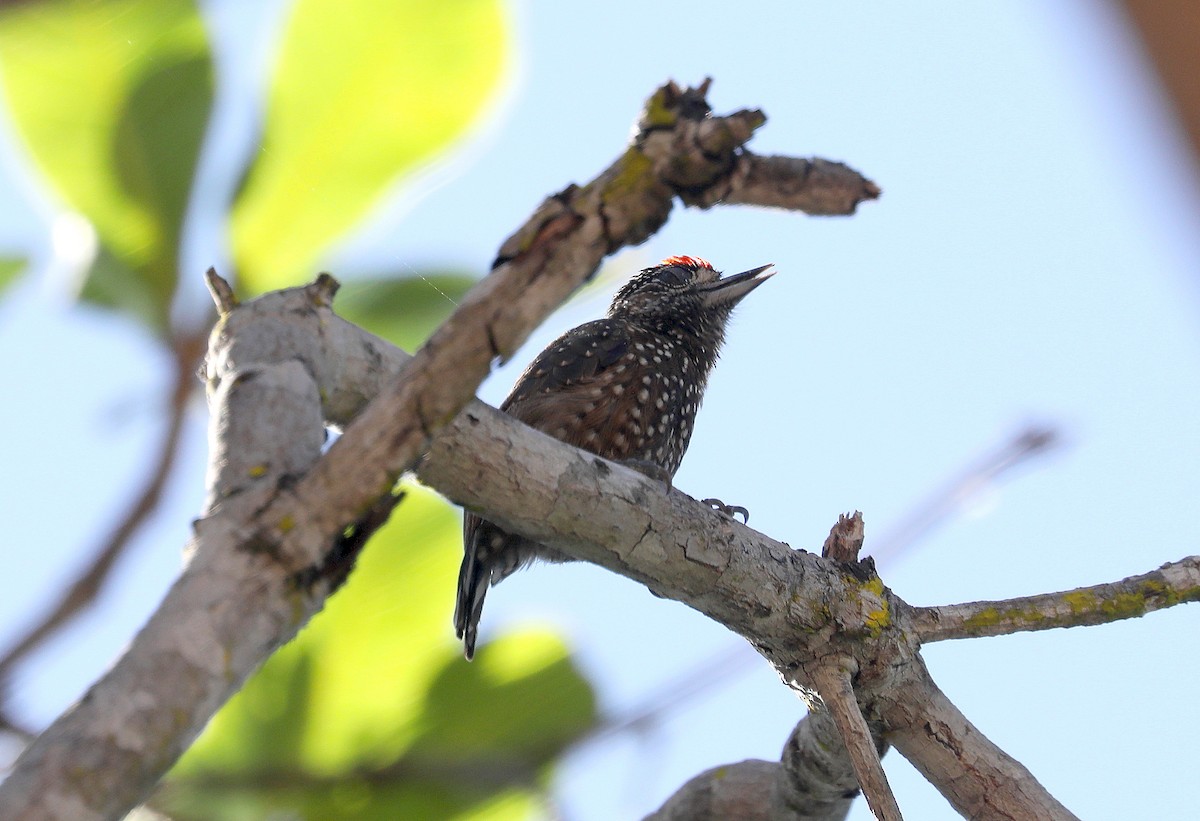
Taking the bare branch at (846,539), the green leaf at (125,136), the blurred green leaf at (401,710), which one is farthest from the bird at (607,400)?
the green leaf at (125,136)

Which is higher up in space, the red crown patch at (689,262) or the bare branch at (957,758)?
the red crown patch at (689,262)

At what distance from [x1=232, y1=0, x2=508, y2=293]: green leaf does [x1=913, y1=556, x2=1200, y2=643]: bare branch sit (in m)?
2.39

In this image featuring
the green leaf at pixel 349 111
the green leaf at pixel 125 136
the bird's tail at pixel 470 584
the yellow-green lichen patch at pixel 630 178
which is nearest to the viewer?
the yellow-green lichen patch at pixel 630 178

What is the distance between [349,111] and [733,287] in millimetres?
2057

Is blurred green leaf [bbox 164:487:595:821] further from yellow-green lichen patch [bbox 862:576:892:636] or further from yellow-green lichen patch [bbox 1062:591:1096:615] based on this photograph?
yellow-green lichen patch [bbox 1062:591:1096:615]

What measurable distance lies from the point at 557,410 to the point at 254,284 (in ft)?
4.03

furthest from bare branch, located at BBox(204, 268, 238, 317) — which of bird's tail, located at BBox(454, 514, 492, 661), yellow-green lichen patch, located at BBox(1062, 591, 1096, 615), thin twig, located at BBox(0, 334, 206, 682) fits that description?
yellow-green lichen patch, located at BBox(1062, 591, 1096, 615)

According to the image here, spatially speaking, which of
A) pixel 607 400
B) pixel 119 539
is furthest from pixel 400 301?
pixel 119 539

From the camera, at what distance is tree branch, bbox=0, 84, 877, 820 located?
169cm

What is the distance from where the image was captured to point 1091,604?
3.43 m

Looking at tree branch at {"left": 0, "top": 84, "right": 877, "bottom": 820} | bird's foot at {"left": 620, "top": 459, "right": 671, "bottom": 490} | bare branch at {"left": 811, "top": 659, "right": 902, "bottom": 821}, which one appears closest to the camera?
tree branch at {"left": 0, "top": 84, "right": 877, "bottom": 820}

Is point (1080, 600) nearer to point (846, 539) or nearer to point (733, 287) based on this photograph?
point (846, 539)

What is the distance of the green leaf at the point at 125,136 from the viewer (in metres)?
4.10

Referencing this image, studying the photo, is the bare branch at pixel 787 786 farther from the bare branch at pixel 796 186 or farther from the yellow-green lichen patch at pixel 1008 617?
the bare branch at pixel 796 186
